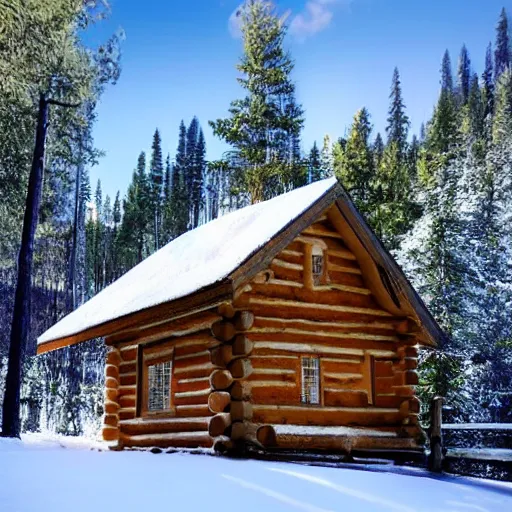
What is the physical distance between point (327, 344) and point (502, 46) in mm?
130758

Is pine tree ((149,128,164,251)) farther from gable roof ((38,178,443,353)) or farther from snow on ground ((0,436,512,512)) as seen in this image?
snow on ground ((0,436,512,512))

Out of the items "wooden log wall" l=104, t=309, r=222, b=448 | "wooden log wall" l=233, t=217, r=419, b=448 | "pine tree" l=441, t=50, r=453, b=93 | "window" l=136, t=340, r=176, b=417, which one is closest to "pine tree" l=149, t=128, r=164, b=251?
"wooden log wall" l=104, t=309, r=222, b=448

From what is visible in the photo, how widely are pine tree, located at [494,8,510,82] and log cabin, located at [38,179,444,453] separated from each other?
12040 cm

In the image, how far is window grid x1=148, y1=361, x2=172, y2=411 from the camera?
16.8 metres

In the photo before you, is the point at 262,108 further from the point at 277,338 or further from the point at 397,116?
the point at 397,116

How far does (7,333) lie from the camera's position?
164 feet

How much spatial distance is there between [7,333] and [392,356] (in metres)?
39.0

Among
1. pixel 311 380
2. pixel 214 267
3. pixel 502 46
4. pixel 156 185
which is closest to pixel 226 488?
pixel 214 267

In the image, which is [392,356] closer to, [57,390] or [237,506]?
[237,506]

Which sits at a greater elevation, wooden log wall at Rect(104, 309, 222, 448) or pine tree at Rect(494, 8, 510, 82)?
pine tree at Rect(494, 8, 510, 82)

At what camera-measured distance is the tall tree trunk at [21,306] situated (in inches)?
826

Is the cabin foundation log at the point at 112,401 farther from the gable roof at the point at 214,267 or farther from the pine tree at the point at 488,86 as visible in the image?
the pine tree at the point at 488,86

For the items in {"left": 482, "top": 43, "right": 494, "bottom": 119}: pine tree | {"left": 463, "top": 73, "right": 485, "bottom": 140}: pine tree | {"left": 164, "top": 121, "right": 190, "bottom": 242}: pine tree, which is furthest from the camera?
{"left": 482, "top": 43, "right": 494, "bottom": 119}: pine tree

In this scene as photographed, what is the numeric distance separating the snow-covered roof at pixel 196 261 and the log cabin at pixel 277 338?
65mm
